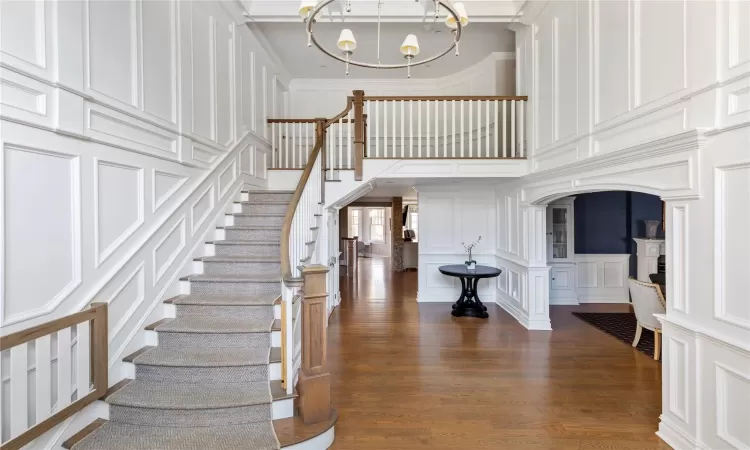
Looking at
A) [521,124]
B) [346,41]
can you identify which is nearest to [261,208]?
[346,41]

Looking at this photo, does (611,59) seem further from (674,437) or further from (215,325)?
(215,325)

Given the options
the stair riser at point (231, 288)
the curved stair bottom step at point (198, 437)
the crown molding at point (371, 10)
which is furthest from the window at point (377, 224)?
the curved stair bottom step at point (198, 437)

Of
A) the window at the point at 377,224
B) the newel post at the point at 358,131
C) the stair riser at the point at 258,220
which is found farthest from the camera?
the window at the point at 377,224

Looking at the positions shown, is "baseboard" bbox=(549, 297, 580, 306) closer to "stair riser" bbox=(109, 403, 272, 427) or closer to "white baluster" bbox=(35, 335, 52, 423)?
"stair riser" bbox=(109, 403, 272, 427)

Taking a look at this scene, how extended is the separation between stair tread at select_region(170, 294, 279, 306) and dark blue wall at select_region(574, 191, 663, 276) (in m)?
5.87

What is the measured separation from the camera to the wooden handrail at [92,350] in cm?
179

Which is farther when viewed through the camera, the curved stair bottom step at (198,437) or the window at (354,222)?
the window at (354,222)

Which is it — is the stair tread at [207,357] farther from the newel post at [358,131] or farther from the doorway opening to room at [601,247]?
the doorway opening to room at [601,247]

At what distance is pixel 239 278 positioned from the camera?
3391 mm

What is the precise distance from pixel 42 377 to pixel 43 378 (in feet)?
0.03

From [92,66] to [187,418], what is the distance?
245 cm

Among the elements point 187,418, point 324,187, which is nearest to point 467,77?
point 324,187

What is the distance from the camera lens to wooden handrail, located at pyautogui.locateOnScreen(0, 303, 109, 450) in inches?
70.6

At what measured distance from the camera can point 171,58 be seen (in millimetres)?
3205
